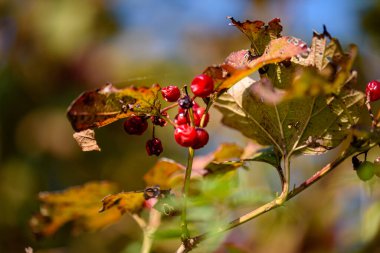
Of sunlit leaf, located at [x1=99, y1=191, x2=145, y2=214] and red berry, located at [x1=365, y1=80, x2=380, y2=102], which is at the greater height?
red berry, located at [x1=365, y1=80, x2=380, y2=102]

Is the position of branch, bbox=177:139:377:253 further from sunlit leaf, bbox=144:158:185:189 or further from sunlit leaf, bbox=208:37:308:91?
sunlit leaf, bbox=144:158:185:189

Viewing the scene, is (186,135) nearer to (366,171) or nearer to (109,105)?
(109,105)

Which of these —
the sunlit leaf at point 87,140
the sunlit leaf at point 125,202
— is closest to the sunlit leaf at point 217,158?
the sunlit leaf at point 125,202

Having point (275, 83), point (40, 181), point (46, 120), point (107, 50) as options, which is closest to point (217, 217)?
point (275, 83)

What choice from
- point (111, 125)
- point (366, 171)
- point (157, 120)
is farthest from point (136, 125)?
point (111, 125)

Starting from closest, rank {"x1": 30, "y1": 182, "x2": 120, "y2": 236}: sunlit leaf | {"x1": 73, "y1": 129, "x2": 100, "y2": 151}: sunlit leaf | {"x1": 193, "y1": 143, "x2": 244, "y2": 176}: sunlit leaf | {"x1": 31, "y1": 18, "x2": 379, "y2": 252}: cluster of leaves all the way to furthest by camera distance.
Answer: {"x1": 31, "y1": 18, "x2": 379, "y2": 252}: cluster of leaves
{"x1": 73, "y1": 129, "x2": 100, "y2": 151}: sunlit leaf
{"x1": 193, "y1": 143, "x2": 244, "y2": 176}: sunlit leaf
{"x1": 30, "y1": 182, "x2": 120, "y2": 236}: sunlit leaf

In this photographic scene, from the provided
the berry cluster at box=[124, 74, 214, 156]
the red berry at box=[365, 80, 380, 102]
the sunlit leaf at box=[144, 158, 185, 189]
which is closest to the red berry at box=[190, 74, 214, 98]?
the berry cluster at box=[124, 74, 214, 156]

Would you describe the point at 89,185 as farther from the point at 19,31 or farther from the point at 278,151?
the point at 19,31
